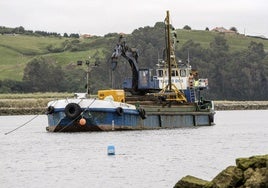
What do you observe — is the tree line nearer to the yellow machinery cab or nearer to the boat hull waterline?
the boat hull waterline

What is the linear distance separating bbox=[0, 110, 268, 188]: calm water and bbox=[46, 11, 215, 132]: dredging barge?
1.23m

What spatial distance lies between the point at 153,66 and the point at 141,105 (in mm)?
103954

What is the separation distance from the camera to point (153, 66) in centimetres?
16612

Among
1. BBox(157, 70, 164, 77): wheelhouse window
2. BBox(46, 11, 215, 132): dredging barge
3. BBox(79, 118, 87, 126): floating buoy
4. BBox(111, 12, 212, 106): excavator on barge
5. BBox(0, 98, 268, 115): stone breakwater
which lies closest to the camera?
BBox(79, 118, 87, 126): floating buoy

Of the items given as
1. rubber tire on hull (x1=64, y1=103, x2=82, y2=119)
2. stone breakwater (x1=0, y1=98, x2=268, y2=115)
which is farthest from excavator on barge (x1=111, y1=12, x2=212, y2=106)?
stone breakwater (x1=0, y1=98, x2=268, y2=115)

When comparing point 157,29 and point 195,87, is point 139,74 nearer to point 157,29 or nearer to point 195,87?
point 195,87

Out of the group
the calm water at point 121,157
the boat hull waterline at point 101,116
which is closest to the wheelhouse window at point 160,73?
the boat hull waterline at point 101,116

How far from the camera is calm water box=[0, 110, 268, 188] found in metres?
34.4

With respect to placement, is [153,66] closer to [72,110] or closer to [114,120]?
[114,120]

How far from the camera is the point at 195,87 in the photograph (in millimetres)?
72938

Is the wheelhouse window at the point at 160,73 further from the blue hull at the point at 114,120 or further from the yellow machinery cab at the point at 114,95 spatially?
the yellow machinery cab at the point at 114,95

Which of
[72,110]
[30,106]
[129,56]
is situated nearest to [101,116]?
[72,110]

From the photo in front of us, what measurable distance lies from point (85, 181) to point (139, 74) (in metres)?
36.2

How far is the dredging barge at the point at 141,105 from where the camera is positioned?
5875 centimetres
